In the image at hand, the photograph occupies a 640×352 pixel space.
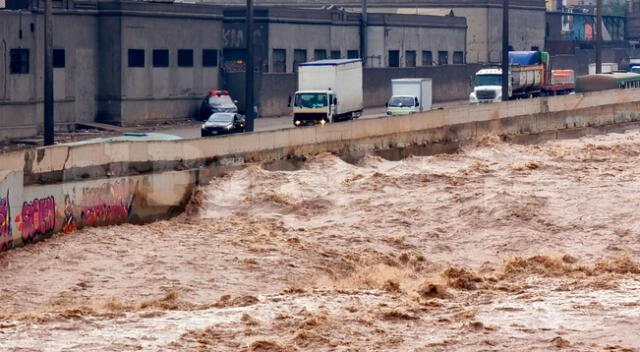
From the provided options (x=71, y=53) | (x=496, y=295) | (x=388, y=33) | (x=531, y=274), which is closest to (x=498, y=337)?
(x=496, y=295)

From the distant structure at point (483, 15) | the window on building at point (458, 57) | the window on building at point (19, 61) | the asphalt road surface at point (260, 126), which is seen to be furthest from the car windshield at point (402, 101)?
the distant structure at point (483, 15)

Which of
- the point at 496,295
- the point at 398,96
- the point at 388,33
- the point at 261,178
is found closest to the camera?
the point at 496,295

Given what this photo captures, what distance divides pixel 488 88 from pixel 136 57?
18871mm

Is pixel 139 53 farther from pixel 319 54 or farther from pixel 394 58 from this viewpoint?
pixel 394 58

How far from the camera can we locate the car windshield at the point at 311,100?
6150 centimetres

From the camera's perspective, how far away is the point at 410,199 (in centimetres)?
3644

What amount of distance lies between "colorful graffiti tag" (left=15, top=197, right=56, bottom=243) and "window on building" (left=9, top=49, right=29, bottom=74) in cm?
3162

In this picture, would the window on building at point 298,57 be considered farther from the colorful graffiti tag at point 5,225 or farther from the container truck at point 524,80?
the colorful graffiti tag at point 5,225

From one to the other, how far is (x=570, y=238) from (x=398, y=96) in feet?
128

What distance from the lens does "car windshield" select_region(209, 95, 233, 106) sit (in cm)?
6981

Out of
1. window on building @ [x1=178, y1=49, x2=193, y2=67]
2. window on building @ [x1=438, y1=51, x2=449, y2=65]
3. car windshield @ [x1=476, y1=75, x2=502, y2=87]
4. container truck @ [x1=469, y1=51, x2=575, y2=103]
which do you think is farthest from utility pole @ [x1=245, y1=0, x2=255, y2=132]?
window on building @ [x1=438, y1=51, x2=449, y2=65]

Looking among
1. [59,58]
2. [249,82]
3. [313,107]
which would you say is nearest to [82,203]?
[249,82]

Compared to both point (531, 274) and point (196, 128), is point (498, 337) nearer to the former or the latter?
point (531, 274)

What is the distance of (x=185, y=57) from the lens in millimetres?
70812
